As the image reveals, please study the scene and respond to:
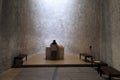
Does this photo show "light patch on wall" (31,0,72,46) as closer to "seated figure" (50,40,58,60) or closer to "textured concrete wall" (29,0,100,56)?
"textured concrete wall" (29,0,100,56)

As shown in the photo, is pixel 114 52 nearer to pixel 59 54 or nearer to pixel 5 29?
pixel 59 54

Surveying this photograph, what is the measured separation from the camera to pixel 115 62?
5121mm

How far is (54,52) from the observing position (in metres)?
7.45

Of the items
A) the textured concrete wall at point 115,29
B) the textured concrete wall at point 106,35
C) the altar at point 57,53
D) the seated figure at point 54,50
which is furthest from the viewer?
the altar at point 57,53

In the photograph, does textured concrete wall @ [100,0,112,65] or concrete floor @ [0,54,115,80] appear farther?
textured concrete wall @ [100,0,112,65]

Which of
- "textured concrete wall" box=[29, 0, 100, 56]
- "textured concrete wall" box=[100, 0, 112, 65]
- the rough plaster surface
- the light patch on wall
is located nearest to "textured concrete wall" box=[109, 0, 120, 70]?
"textured concrete wall" box=[100, 0, 112, 65]

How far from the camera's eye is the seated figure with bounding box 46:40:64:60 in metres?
7.37

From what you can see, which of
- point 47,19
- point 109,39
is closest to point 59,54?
point 109,39

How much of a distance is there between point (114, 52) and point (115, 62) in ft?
1.10

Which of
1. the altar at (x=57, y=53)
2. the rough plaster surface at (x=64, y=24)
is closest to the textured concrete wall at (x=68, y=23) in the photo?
the rough plaster surface at (x=64, y=24)

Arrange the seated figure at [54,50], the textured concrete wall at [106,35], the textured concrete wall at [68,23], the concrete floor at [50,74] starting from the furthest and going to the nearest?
the textured concrete wall at [68,23] → the seated figure at [54,50] → the textured concrete wall at [106,35] → the concrete floor at [50,74]

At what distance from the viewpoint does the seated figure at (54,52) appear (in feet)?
24.2

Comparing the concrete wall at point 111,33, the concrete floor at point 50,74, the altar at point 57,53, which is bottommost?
the concrete floor at point 50,74

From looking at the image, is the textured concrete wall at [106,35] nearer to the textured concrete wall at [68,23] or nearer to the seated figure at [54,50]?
the seated figure at [54,50]
